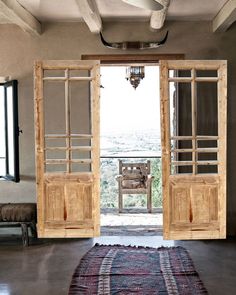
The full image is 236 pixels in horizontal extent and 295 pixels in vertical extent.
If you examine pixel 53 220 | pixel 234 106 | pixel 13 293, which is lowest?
pixel 13 293

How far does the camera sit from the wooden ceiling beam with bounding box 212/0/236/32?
4.91 metres

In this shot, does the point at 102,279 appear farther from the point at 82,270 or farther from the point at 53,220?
the point at 53,220

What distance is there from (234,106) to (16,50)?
2.94 metres

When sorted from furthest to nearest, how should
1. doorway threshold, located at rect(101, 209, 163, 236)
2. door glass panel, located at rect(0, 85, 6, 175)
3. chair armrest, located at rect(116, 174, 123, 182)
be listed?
chair armrest, located at rect(116, 174, 123, 182) → doorway threshold, located at rect(101, 209, 163, 236) → door glass panel, located at rect(0, 85, 6, 175)

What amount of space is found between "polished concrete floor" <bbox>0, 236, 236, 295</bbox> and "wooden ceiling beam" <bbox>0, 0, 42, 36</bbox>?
2639 millimetres

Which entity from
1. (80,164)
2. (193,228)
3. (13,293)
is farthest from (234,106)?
(13,293)

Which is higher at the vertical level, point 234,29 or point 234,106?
point 234,29

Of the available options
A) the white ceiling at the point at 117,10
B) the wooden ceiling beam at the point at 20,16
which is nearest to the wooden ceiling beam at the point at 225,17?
the white ceiling at the point at 117,10

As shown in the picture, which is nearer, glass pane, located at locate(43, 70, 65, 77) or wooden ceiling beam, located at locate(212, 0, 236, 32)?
wooden ceiling beam, located at locate(212, 0, 236, 32)

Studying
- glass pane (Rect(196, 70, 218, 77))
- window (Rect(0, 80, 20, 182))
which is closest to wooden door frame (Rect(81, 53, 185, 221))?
glass pane (Rect(196, 70, 218, 77))

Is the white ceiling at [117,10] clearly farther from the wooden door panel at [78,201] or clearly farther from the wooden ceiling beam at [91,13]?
the wooden door panel at [78,201]

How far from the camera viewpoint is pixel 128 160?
8.20 meters

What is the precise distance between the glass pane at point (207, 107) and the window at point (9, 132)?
2.37 metres

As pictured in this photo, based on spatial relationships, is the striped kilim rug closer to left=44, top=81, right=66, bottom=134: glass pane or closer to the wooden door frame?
left=44, top=81, right=66, bottom=134: glass pane
